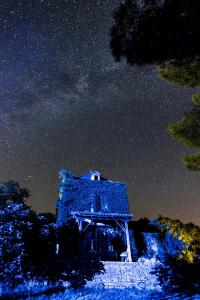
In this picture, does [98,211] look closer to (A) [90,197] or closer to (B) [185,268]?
(A) [90,197]

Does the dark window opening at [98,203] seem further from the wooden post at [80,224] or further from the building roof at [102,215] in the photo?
the wooden post at [80,224]

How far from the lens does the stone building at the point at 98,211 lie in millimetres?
23125

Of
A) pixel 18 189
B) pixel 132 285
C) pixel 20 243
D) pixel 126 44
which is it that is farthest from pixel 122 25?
pixel 18 189

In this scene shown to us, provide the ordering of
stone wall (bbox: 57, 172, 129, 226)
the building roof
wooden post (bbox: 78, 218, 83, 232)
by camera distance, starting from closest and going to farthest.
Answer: wooden post (bbox: 78, 218, 83, 232) < the building roof < stone wall (bbox: 57, 172, 129, 226)

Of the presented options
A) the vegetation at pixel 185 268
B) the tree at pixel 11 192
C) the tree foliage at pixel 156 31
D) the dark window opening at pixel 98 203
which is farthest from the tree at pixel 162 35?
the tree at pixel 11 192

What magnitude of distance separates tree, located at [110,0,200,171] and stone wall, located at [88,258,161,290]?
1177 cm

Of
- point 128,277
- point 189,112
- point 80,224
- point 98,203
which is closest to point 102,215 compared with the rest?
point 80,224

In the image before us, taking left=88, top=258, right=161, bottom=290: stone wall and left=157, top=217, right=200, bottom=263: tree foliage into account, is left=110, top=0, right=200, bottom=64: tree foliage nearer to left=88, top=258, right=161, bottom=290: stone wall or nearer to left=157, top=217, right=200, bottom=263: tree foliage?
left=157, top=217, right=200, bottom=263: tree foliage

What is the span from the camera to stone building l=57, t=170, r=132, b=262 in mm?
23125

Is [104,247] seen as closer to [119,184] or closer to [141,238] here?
[141,238]

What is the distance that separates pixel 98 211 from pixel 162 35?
2014 centimetres

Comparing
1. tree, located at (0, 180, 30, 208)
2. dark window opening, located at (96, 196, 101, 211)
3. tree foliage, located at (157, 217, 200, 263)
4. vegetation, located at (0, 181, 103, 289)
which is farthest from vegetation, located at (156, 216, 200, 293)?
tree, located at (0, 180, 30, 208)

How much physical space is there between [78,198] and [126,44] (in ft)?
64.7

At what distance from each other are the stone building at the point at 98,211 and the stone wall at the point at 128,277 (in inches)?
198
